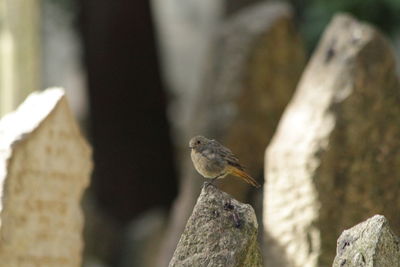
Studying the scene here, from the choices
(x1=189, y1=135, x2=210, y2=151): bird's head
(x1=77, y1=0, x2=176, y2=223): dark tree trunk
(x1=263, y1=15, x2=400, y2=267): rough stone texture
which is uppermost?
(x1=189, y1=135, x2=210, y2=151): bird's head

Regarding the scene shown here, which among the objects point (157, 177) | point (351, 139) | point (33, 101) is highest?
point (33, 101)

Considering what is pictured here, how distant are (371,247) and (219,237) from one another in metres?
0.84

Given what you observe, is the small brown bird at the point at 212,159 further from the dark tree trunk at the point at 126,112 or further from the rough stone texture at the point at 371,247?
the dark tree trunk at the point at 126,112

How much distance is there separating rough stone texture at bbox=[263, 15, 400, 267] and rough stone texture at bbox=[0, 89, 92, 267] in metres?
1.69

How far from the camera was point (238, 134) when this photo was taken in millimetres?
14547

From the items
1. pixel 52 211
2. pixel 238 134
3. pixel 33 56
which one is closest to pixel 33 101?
pixel 52 211

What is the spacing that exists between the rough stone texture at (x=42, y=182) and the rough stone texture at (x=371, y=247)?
261 centimetres

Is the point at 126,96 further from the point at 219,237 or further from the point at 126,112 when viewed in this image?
the point at 219,237

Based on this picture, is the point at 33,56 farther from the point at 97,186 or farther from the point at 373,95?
the point at 373,95

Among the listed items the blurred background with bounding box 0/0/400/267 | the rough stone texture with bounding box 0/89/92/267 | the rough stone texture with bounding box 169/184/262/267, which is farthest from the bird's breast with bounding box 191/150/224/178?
the blurred background with bounding box 0/0/400/267

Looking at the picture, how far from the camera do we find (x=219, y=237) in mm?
7273

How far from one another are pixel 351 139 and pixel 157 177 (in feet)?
30.4

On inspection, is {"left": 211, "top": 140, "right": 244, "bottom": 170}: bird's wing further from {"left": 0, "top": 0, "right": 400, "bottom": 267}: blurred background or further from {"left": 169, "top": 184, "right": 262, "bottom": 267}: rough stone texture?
{"left": 0, "top": 0, "right": 400, "bottom": 267}: blurred background

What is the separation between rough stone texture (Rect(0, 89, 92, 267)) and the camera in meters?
8.88
